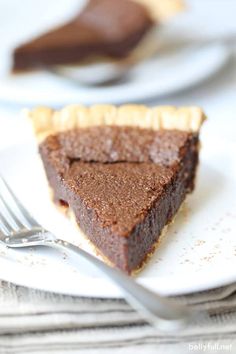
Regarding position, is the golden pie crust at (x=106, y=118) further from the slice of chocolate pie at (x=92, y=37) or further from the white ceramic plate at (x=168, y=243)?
the slice of chocolate pie at (x=92, y=37)

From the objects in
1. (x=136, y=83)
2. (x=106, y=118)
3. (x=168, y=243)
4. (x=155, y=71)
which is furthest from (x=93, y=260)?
(x=155, y=71)

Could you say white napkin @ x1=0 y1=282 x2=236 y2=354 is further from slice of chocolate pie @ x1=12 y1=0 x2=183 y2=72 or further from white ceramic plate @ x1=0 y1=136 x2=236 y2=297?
slice of chocolate pie @ x1=12 y1=0 x2=183 y2=72

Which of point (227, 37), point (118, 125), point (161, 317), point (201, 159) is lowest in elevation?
point (227, 37)

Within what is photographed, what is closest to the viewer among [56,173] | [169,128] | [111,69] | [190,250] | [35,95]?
[190,250]

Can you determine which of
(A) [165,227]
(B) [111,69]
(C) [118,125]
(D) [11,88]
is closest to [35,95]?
(D) [11,88]

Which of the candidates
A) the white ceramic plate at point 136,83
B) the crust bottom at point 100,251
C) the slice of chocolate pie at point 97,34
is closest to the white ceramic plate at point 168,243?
the crust bottom at point 100,251

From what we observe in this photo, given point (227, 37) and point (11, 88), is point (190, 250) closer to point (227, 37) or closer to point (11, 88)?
point (11, 88)

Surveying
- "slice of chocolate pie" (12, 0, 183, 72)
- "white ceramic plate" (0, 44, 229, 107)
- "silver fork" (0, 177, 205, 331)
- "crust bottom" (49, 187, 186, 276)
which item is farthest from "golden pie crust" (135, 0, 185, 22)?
"silver fork" (0, 177, 205, 331)

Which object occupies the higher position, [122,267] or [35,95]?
[122,267]
